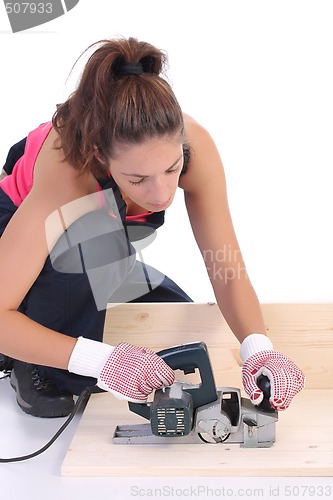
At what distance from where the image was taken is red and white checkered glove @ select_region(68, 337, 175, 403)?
5.93ft

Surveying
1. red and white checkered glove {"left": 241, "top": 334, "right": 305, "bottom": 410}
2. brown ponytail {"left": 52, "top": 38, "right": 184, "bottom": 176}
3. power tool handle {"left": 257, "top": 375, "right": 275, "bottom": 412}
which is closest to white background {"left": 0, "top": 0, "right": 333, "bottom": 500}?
red and white checkered glove {"left": 241, "top": 334, "right": 305, "bottom": 410}

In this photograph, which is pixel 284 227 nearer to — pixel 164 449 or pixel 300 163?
pixel 300 163

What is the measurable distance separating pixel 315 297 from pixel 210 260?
74 centimetres

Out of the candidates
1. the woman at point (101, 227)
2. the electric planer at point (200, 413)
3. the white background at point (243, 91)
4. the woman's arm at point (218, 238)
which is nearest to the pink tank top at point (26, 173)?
the woman at point (101, 227)

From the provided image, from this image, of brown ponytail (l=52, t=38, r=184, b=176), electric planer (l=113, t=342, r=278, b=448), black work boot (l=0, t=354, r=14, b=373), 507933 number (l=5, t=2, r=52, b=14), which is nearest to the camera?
brown ponytail (l=52, t=38, r=184, b=176)

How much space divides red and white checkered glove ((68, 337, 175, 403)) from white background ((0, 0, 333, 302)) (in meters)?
1.38

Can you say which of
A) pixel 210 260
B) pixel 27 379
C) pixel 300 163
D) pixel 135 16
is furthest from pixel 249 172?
pixel 27 379

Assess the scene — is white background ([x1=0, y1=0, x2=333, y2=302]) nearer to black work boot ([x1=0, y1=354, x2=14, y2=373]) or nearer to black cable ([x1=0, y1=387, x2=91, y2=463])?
black work boot ([x1=0, y1=354, x2=14, y2=373])

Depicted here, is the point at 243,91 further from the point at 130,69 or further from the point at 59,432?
the point at 59,432

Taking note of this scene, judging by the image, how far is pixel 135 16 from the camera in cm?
328

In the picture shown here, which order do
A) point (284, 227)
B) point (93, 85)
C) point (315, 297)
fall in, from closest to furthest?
point (93, 85)
point (315, 297)
point (284, 227)

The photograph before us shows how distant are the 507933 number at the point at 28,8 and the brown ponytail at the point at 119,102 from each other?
1531 millimetres

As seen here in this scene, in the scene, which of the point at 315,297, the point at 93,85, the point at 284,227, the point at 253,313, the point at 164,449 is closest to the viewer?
the point at 93,85

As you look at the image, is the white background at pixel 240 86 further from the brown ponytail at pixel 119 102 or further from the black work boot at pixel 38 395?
the brown ponytail at pixel 119 102
